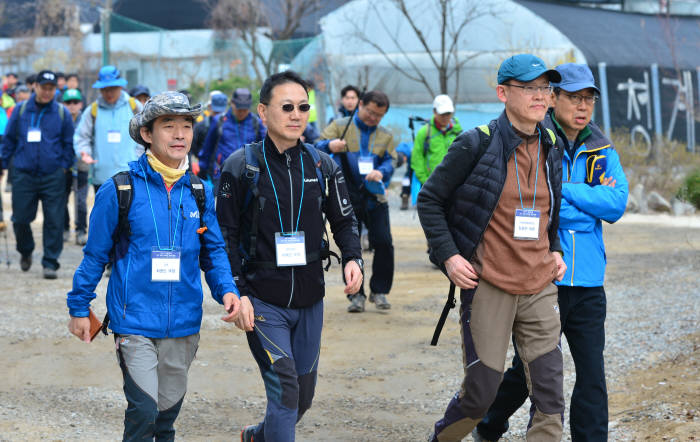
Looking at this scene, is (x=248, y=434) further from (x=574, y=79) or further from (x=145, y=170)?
(x=574, y=79)

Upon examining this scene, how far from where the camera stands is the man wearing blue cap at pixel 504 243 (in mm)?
4777

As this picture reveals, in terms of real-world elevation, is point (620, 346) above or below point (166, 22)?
below

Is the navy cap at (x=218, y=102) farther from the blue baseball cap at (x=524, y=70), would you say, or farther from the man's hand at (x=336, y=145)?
the blue baseball cap at (x=524, y=70)

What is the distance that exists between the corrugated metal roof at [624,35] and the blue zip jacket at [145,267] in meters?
23.9

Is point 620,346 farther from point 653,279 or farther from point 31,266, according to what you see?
point 31,266

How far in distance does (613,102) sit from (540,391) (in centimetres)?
2399

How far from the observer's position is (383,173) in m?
10.0

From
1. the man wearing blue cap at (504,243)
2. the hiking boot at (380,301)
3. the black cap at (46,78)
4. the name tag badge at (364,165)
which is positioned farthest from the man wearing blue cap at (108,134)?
the man wearing blue cap at (504,243)

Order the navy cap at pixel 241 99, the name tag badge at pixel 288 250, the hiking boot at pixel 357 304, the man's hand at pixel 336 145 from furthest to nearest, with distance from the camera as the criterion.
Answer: the navy cap at pixel 241 99 < the hiking boot at pixel 357 304 < the man's hand at pixel 336 145 < the name tag badge at pixel 288 250

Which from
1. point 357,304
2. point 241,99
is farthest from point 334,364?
point 241,99

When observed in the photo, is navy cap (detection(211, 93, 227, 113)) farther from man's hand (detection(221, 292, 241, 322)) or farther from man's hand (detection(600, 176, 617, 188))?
man's hand (detection(221, 292, 241, 322))

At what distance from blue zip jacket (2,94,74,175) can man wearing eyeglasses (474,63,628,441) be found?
757 cm

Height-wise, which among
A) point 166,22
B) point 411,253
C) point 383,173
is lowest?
point 411,253

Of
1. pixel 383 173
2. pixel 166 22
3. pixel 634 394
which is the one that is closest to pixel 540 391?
pixel 634 394
